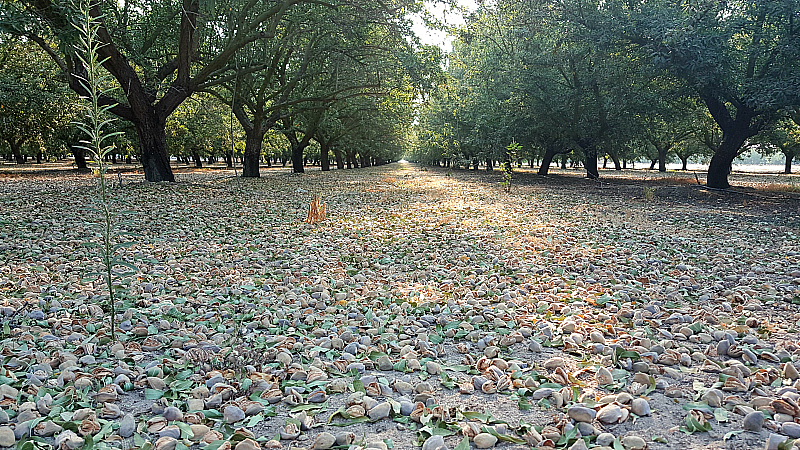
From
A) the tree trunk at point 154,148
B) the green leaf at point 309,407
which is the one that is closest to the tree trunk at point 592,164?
the tree trunk at point 154,148

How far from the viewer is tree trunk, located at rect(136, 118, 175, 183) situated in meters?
17.0

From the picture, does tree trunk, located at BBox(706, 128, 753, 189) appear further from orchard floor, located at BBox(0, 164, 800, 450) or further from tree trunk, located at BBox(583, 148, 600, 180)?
orchard floor, located at BBox(0, 164, 800, 450)

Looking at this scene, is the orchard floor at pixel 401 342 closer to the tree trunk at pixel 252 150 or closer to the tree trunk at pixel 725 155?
the tree trunk at pixel 725 155

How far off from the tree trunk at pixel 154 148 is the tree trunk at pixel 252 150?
706 cm

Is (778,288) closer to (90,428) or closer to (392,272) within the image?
(392,272)

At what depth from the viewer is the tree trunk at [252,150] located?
81.7 ft

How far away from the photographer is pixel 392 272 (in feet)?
20.0

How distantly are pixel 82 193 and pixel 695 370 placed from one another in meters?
17.0

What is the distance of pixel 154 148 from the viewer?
17531 millimetres

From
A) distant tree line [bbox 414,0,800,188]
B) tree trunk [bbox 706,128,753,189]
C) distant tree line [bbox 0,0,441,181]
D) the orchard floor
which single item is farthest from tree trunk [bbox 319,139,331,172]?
the orchard floor

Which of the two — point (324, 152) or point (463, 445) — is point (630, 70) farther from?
point (324, 152)

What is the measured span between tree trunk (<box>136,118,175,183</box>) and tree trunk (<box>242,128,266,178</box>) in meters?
7.06

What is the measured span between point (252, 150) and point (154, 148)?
8.35 m

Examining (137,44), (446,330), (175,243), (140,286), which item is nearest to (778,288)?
(446,330)
